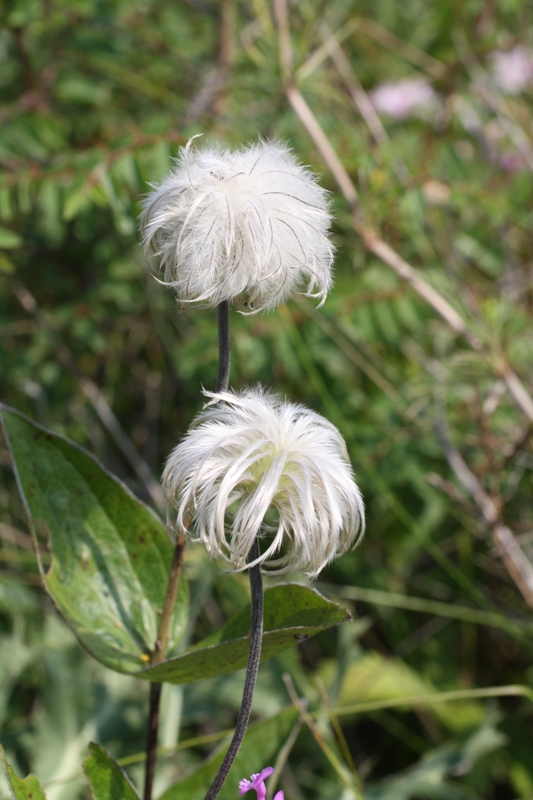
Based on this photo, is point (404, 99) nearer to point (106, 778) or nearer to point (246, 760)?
point (246, 760)

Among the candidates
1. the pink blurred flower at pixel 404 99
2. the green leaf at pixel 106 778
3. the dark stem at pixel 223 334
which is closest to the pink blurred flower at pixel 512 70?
the pink blurred flower at pixel 404 99

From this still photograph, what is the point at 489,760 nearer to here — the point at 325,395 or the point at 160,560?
the point at 325,395

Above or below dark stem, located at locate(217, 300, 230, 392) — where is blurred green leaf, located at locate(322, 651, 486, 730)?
below

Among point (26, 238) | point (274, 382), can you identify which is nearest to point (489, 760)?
point (274, 382)

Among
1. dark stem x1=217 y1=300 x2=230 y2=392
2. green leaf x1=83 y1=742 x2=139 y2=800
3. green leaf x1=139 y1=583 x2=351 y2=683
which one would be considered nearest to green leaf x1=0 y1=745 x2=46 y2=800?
green leaf x1=83 y1=742 x2=139 y2=800

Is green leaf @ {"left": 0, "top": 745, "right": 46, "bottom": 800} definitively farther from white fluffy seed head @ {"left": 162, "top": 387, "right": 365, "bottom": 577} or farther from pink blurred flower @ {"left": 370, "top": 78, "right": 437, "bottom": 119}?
pink blurred flower @ {"left": 370, "top": 78, "right": 437, "bottom": 119}

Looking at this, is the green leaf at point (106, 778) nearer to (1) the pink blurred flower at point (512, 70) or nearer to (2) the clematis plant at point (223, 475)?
(2) the clematis plant at point (223, 475)
